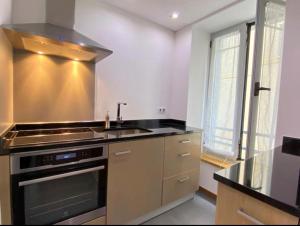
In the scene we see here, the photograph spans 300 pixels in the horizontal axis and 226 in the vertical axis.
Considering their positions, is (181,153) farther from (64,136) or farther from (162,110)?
Answer: (64,136)

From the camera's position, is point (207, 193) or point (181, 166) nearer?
point (181, 166)

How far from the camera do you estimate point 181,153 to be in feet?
6.57

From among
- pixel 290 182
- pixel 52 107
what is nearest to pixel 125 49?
pixel 52 107

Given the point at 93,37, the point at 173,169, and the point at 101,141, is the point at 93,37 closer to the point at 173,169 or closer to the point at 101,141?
the point at 101,141

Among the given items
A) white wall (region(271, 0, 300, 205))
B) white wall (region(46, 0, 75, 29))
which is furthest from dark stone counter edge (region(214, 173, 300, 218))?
white wall (region(46, 0, 75, 29))

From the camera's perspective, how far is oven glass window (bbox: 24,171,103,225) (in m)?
1.21

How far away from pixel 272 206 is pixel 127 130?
165 cm

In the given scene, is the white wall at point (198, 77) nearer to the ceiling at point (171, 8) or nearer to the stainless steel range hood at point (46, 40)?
the ceiling at point (171, 8)

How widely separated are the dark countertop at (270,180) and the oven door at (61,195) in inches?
39.3

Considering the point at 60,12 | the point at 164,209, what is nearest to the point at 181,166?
the point at 164,209

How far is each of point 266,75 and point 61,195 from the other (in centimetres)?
189

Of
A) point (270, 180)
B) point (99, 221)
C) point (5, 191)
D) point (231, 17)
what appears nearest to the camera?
point (270, 180)

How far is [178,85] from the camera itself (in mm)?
2561

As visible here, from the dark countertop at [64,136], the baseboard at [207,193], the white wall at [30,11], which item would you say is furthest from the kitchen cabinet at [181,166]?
the white wall at [30,11]
